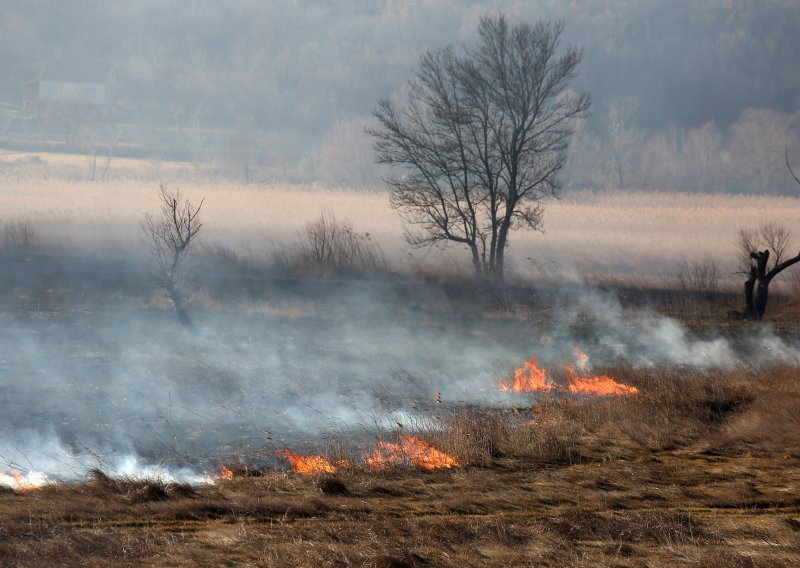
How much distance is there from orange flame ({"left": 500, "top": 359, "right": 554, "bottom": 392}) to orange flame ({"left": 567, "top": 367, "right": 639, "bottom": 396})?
0.53 m

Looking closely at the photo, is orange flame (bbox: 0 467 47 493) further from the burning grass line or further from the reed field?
the reed field

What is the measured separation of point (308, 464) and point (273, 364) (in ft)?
32.4

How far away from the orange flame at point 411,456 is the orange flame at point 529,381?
6.62m

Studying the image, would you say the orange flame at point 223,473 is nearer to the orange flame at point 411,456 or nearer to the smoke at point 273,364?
the smoke at point 273,364

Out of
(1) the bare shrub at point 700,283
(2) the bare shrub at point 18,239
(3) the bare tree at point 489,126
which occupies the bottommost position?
(1) the bare shrub at point 700,283

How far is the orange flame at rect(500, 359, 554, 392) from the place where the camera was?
21188mm

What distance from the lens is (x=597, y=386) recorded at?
20.6m

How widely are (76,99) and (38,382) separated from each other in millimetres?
60694

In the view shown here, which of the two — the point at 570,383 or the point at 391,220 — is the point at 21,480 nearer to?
the point at 570,383

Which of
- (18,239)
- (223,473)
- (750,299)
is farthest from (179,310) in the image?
(750,299)

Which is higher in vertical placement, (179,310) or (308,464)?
(179,310)

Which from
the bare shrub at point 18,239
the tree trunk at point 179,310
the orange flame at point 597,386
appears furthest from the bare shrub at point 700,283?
the bare shrub at point 18,239

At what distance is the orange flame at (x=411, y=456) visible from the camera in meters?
13.3

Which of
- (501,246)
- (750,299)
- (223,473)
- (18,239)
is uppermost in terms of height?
(501,246)
